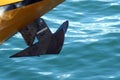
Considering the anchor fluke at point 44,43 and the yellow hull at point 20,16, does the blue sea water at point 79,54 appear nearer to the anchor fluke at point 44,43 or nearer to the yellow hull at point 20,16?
the anchor fluke at point 44,43

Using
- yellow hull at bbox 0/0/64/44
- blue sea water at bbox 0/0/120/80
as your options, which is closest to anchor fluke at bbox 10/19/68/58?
yellow hull at bbox 0/0/64/44

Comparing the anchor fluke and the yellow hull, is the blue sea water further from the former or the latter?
the yellow hull

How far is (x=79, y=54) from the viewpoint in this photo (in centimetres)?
573

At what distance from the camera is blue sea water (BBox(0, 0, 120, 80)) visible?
5.18 metres

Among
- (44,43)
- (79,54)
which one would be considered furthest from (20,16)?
(79,54)

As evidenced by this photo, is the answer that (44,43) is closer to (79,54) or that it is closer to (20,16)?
(20,16)

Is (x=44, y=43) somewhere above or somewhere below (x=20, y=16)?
below

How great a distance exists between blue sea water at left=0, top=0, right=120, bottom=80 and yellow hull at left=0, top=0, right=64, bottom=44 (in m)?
1.73

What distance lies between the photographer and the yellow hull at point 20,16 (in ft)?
10.8

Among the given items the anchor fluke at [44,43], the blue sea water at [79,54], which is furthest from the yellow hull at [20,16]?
the blue sea water at [79,54]

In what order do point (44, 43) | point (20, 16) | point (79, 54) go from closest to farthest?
point (20, 16) → point (44, 43) → point (79, 54)

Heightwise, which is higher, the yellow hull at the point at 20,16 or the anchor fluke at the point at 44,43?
the yellow hull at the point at 20,16

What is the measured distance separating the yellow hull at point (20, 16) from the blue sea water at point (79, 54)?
1.73 m

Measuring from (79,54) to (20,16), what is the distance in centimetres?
255
